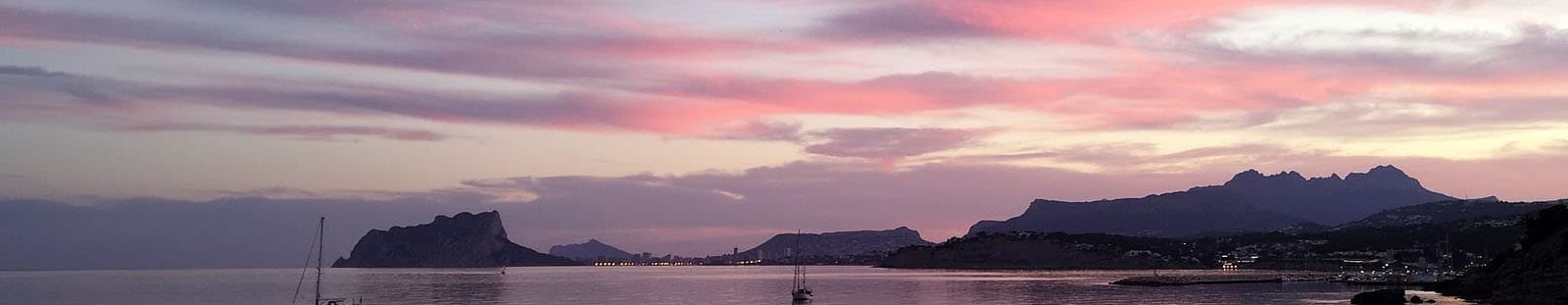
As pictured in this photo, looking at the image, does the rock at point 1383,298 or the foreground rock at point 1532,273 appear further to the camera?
the rock at point 1383,298

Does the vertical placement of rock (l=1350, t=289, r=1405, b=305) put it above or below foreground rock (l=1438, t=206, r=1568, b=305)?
below

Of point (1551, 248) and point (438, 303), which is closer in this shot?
point (1551, 248)

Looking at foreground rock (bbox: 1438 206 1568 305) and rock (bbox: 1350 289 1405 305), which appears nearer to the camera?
foreground rock (bbox: 1438 206 1568 305)

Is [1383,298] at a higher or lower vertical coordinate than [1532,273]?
lower

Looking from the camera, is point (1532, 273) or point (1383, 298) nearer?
point (1532, 273)

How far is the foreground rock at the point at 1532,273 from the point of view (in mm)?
98688

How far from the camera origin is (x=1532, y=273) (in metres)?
109

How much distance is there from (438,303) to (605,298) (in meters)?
22.9

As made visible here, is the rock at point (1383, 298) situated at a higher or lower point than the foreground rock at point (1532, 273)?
lower

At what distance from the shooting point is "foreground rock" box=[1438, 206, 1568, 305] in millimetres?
98688

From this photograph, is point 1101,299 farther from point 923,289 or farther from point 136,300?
point 136,300

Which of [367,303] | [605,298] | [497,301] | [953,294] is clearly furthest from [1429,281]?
[367,303]

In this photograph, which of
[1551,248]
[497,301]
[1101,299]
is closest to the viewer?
[1551,248]

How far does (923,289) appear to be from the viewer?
193 m
